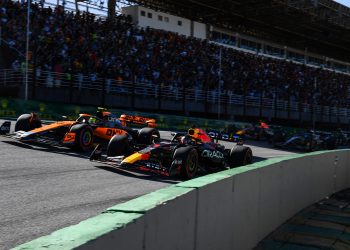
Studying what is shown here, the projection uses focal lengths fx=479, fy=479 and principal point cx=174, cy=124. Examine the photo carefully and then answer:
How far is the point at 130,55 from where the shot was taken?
22734 millimetres

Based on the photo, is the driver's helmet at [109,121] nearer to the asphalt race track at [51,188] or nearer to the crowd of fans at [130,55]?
the asphalt race track at [51,188]

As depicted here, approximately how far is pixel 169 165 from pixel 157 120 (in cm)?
1245

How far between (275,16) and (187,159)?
104 ft

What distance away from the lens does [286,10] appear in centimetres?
3562

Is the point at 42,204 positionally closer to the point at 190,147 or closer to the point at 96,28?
the point at 190,147

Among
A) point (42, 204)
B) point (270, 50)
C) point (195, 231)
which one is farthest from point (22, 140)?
point (270, 50)

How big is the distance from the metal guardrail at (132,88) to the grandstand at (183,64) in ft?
0.16

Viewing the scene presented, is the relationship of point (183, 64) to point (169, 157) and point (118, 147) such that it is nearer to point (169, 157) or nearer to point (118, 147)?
point (118, 147)

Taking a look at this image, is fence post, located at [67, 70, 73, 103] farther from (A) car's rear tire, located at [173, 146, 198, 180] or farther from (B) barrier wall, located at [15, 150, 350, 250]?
(B) barrier wall, located at [15, 150, 350, 250]

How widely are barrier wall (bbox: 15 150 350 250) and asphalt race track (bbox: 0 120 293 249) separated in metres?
1.59

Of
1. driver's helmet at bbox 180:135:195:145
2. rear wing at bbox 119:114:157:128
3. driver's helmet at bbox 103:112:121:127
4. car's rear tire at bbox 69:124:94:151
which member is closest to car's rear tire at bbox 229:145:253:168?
driver's helmet at bbox 180:135:195:145

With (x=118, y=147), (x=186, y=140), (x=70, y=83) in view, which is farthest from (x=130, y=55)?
(x=118, y=147)

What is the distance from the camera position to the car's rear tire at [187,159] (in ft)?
28.1

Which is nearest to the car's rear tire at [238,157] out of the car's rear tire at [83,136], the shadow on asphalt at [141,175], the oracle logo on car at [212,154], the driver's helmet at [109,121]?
the oracle logo on car at [212,154]
